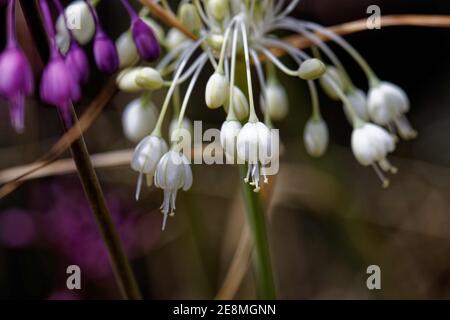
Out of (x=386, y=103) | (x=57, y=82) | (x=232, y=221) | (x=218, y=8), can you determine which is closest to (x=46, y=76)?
(x=57, y=82)

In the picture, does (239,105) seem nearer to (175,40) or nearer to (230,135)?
(230,135)

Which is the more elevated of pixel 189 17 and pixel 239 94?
pixel 189 17

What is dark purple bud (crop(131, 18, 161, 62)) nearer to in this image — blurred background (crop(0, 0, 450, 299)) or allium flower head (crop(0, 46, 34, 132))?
allium flower head (crop(0, 46, 34, 132))

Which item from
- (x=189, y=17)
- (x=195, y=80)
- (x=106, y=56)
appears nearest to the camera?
(x=106, y=56)

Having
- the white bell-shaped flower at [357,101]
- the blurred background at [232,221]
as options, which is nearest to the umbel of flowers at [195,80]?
the white bell-shaped flower at [357,101]
